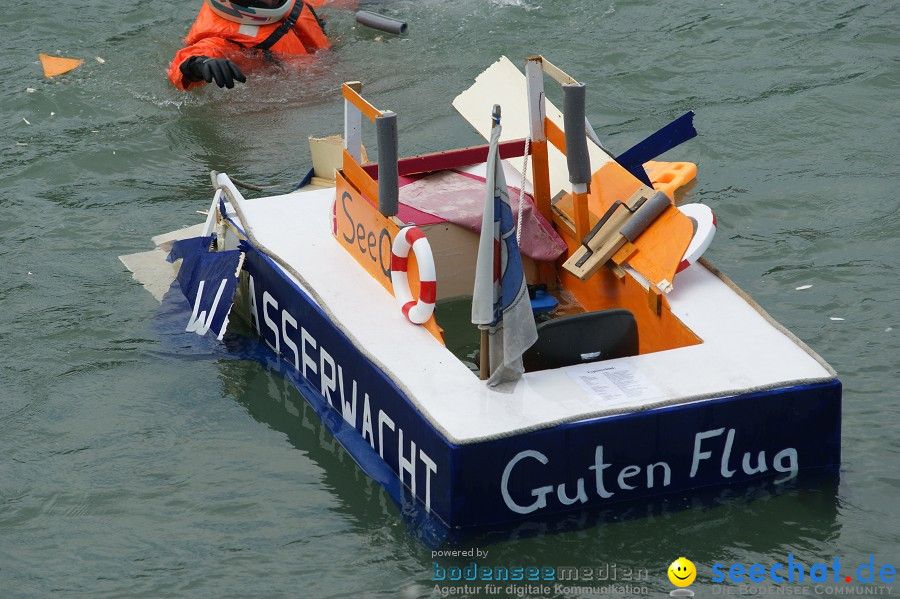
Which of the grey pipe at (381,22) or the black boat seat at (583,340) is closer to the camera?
the black boat seat at (583,340)

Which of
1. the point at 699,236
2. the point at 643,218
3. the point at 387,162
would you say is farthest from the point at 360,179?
the point at 699,236

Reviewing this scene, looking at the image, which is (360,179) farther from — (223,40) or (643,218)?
(223,40)

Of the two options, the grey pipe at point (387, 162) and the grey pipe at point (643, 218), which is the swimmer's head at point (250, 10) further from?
the grey pipe at point (643, 218)

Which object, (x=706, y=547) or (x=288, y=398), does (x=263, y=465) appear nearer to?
(x=288, y=398)

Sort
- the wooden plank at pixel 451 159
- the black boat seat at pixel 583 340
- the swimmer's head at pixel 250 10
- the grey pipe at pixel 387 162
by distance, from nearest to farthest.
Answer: the black boat seat at pixel 583 340, the grey pipe at pixel 387 162, the wooden plank at pixel 451 159, the swimmer's head at pixel 250 10

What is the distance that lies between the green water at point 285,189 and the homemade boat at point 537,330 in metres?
0.19

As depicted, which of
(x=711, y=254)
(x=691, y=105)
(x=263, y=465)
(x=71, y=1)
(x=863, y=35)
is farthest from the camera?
(x=71, y=1)

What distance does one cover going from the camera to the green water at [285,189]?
467 centimetres

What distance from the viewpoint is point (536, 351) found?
191 inches

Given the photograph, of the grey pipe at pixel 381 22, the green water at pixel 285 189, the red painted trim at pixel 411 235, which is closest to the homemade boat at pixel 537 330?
the red painted trim at pixel 411 235

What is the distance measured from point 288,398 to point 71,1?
6.79m

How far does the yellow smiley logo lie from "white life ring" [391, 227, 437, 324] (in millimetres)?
1360

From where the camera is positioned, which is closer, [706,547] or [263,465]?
[706,547]

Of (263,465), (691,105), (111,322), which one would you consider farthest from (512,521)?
(691,105)
